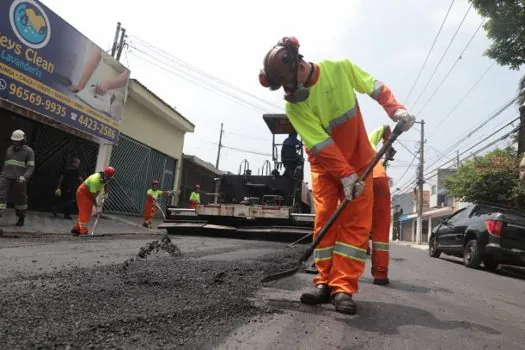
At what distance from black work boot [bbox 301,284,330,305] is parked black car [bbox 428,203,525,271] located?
6.09m

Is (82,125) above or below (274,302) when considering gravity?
above

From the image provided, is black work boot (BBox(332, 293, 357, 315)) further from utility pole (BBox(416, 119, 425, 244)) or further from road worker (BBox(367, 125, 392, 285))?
utility pole (BBox(416, 119, 425, 244))

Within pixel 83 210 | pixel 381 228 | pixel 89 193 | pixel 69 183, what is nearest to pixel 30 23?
pixel 69 183

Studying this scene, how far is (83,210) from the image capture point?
8461 millimetres

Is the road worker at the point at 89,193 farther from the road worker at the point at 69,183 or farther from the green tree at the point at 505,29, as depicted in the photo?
the green tree at the point at 505,29

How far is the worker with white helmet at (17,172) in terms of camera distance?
7771 mm

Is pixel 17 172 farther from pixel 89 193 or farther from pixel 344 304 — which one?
pixel 344 304

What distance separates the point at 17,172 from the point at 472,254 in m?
8.52

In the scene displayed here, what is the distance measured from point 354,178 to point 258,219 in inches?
227

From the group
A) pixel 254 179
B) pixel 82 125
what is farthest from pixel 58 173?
pixel 254 179

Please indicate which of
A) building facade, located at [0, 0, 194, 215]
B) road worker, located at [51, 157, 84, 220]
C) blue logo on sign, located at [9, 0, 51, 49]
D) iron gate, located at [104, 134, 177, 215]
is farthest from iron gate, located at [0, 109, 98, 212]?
iron gate, located at [104, 134, 177, 215]

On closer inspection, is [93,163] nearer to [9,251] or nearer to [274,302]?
[9,251]

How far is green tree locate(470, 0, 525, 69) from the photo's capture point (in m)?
11.0

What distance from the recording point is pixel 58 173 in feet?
37.4
